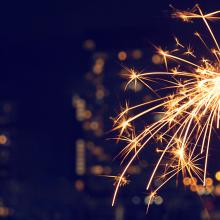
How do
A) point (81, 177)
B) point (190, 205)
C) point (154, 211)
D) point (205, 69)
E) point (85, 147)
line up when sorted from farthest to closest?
point (85, 147), point (81, 177), point (190, 205), point (154, 211), point (205, 69)

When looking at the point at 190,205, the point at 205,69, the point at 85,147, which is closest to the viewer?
the point at 205,69

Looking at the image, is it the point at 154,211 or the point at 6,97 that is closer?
the point at 154,211

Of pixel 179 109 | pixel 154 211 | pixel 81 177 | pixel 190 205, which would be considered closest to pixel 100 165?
pixel 81 177

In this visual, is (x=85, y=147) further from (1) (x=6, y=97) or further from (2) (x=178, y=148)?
(2) (x=178, y=148)

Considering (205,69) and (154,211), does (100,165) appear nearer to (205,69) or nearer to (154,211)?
(154,211)

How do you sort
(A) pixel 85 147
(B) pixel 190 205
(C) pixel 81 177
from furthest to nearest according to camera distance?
(A) pixel 85 147, (C) pixel 81 177, (B) pixel 190 205

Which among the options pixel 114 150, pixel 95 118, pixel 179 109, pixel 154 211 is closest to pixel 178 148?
pixel 179 109

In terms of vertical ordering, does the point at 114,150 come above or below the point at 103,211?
above

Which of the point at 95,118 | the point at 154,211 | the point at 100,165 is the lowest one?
the point at 154,211

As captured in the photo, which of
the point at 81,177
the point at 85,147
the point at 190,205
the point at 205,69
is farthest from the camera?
the point at 85,147
